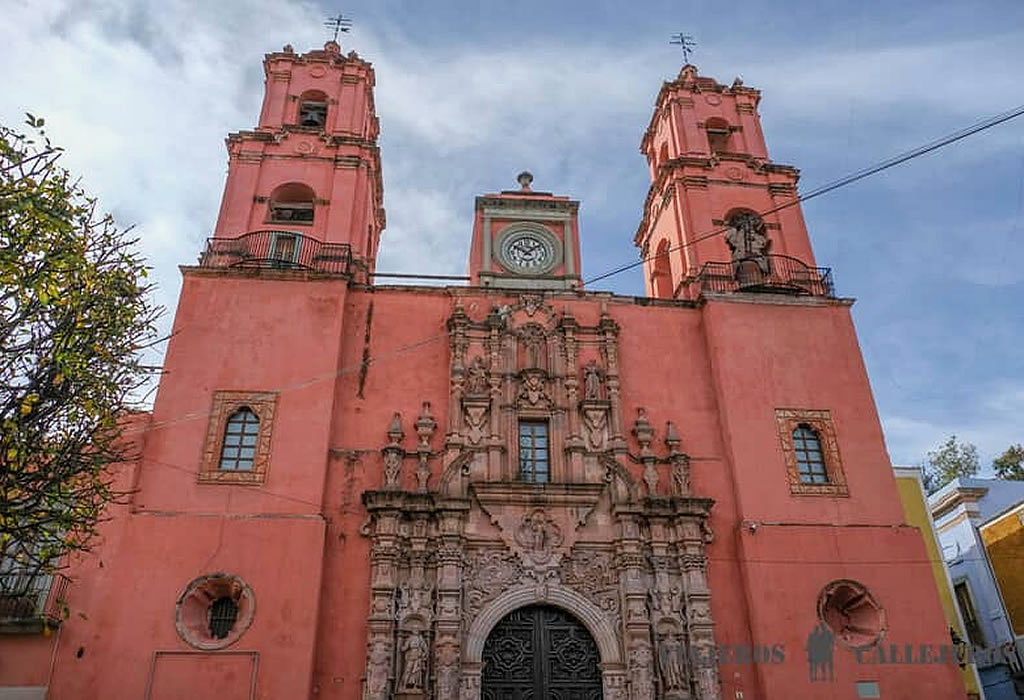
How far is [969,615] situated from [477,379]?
15041mm

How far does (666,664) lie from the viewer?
1263 cm

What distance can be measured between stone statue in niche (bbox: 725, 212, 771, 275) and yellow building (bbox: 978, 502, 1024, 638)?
29.7ft

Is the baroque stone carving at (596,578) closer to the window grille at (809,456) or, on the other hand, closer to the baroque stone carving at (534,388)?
the baroque stone carving at (534,388)

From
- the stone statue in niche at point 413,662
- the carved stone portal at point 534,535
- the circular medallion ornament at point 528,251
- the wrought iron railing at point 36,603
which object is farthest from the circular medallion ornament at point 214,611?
the circular medallion ornament at point 528,251

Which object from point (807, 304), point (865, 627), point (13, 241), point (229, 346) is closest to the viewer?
point (13, 241)

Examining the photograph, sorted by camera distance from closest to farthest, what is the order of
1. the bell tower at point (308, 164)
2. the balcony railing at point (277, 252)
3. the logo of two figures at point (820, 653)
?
the logo of two figures at point (820, 653) → the balcony railing at point (277, 252) → the bell tower at point (308, 164)

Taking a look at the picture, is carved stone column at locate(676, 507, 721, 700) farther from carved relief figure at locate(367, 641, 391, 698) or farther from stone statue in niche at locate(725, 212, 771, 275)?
stone statue in niche at locate(725, 212, 771, 275)

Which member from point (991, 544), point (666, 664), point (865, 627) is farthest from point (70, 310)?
point (991, 544)

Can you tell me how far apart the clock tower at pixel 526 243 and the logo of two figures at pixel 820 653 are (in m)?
7.93

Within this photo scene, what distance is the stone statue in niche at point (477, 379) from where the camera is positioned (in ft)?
48.9

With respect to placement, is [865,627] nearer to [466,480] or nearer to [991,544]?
[466,480]

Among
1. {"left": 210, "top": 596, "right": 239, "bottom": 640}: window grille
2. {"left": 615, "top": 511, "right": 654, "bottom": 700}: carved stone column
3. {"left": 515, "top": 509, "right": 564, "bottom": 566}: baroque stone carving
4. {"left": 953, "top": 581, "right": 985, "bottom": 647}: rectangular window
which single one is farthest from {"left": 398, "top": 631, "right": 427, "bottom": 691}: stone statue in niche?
{"left": 953, "top": 581, "right": 985, "bottom": 647}: rectangular window

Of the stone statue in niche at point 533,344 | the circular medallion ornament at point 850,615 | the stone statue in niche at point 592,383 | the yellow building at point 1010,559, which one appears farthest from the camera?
the yellow building at point 1010,559

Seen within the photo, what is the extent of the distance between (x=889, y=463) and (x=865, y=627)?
121 inches
